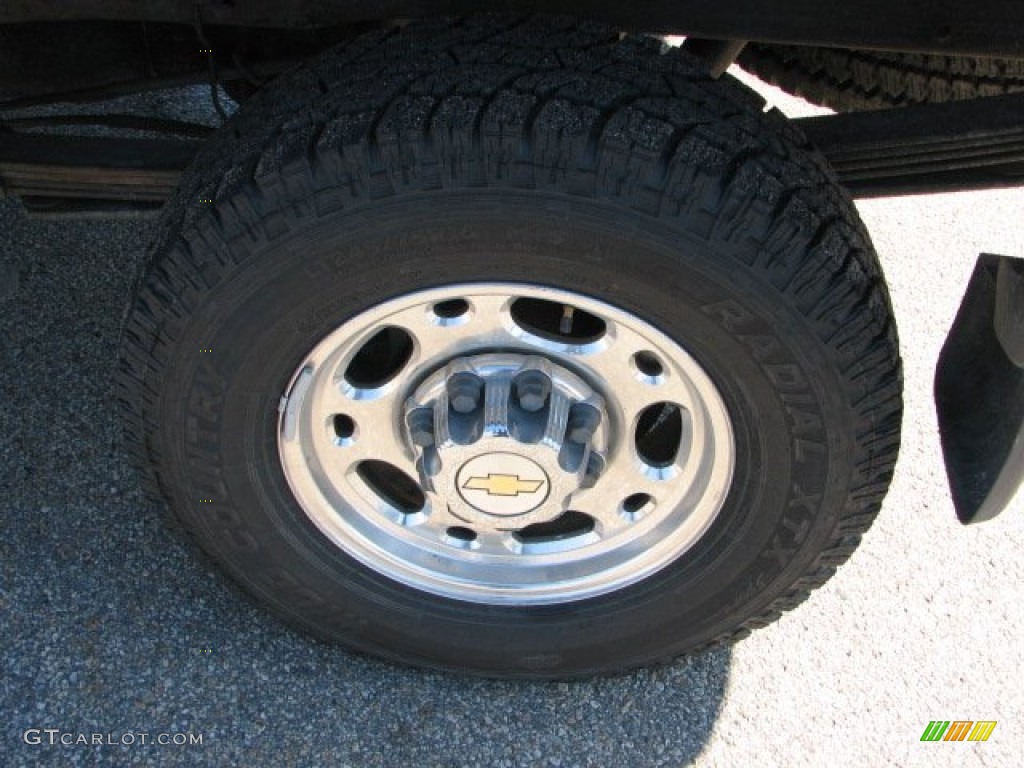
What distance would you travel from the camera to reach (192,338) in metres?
2.00

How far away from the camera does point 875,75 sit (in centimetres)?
304

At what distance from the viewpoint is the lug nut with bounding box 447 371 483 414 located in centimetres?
213

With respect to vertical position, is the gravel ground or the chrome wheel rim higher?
the chrome wheel rim

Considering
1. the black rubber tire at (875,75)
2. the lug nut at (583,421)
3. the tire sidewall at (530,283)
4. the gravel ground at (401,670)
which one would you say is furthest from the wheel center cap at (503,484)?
the black rubber tire at (875,75)

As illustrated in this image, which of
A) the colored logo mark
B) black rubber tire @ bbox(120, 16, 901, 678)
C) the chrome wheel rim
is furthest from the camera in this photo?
the colored logo mark

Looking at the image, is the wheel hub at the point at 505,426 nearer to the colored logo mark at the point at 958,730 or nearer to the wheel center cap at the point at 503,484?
the wheel center cap at the point at 503,484

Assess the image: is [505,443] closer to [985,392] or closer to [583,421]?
[583,421]

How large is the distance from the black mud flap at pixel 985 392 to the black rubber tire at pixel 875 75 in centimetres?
58

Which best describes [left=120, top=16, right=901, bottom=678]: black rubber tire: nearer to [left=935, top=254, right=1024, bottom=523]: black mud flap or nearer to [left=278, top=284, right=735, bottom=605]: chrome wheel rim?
[left=278, top=284, right=735, bottom=605]: chrome wheel rim

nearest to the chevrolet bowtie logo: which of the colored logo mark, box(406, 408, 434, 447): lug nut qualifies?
box(406, 408, 434, 447): lug nut

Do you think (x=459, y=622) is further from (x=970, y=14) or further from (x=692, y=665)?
(x=970, y=14)

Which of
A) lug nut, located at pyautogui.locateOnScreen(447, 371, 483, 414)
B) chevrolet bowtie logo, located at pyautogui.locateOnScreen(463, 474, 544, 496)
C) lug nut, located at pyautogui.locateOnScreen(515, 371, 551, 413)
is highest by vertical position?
lug nut, located at pyautogui.locateOnScreen(515, 371, 551, 413)

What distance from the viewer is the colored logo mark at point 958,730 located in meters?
2.49

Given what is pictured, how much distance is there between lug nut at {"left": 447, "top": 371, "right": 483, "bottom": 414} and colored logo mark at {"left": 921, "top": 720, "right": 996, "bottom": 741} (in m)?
1.28
